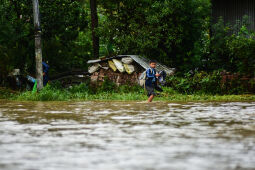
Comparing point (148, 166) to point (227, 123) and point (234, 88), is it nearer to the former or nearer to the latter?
point (227, 123)

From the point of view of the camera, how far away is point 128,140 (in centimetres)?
738

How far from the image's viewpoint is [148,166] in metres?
5.47

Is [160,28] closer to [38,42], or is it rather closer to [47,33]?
[38,42]

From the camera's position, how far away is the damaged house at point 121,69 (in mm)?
19984

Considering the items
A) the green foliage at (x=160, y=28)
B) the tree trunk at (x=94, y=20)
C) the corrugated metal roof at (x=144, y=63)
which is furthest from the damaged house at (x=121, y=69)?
the tree trunk at (x=94, y=20)

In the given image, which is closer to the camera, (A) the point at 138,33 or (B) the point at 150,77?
(B) the point at 150,77

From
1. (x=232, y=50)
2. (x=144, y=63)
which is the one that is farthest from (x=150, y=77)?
(x=232, y=50)

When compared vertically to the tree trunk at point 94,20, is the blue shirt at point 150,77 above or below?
below

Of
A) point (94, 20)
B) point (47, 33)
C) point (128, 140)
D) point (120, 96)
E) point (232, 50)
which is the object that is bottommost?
point (128, 140)

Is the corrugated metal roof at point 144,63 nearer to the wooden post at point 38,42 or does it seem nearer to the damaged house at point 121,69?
the damaged house at point 121,69

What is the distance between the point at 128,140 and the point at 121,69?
12.8 metres

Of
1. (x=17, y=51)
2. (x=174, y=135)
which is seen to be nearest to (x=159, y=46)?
(x=17, y=51)

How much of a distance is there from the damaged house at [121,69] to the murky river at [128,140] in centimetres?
837

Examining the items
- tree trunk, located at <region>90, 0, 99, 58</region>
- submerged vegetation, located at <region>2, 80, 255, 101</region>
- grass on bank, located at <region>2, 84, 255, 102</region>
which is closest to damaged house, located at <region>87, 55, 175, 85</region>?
submerged vegetation, located at <region>2, 80, 255, 101</region>
